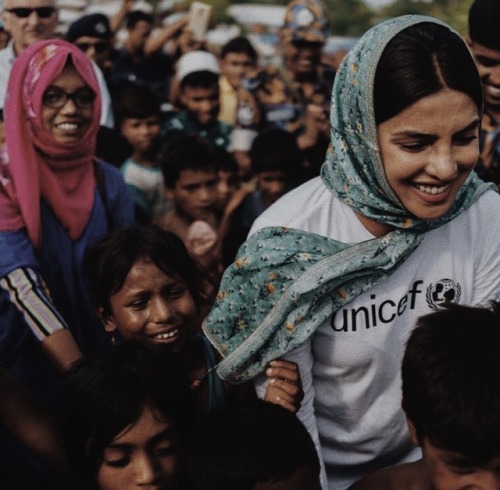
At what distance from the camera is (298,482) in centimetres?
268

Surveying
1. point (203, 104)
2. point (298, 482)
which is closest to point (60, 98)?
point (298, 482)

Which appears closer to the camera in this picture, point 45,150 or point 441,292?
point 441,292

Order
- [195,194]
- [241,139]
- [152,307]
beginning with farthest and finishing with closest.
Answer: [241,139] → [195,194] → [152,307]

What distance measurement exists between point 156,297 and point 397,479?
3.93 feet

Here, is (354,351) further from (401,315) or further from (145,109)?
(145,109)

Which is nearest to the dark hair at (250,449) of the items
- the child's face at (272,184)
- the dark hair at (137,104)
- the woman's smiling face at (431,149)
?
the woman's smiling face at (431,149)

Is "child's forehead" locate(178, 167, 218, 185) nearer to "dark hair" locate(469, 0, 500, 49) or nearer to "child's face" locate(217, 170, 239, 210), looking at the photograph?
"child's face" locate(217, 170, 239, 210)

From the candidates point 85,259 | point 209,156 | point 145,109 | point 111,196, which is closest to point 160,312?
point 85,259

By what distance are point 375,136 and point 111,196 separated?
6.27ft

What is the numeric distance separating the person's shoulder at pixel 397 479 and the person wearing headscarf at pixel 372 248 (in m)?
0.11

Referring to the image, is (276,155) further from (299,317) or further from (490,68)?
(299,317)

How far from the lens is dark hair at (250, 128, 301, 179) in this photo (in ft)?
20.4

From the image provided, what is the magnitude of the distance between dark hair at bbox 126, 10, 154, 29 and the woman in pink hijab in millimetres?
5191

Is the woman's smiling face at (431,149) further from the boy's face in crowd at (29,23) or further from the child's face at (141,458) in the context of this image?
the boy's face in crowd at (29,23)
